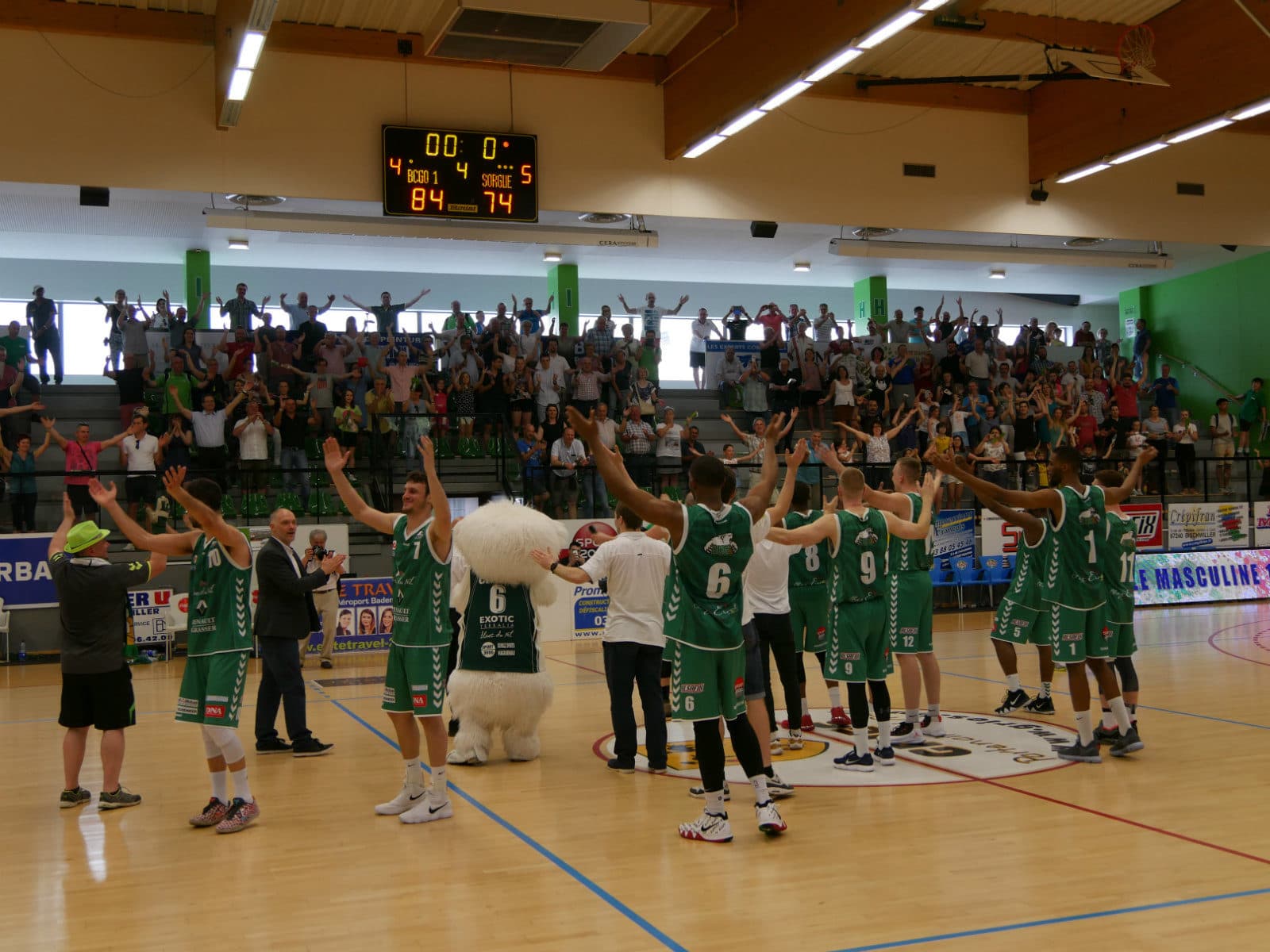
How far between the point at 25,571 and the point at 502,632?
8.86 metres

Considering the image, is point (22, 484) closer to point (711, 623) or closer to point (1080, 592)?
point (711, 623)

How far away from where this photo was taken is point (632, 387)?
1922cm

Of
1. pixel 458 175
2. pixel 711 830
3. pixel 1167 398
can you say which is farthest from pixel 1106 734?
pixel 1167 398

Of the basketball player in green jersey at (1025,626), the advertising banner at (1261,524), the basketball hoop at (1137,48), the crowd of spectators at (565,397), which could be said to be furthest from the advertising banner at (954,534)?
the basketball player in green jersey at (1025,626)

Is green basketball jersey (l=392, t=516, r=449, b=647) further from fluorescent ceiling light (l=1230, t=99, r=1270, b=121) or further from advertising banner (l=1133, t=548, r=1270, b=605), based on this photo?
advertising banner (l=1133, t=548, r=1270, b=605)

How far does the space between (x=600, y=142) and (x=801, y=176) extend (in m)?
3.12

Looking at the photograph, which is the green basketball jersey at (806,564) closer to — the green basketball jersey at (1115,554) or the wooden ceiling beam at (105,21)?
the green basketball jersey at (1115,554)

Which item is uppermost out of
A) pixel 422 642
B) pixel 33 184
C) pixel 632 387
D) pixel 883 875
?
pixel 33 184

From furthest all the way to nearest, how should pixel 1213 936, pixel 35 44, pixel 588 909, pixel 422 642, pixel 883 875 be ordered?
pixel 35 44
pixel 422 642
pixel 883 875
pixel 588 909
pixel 1213 936

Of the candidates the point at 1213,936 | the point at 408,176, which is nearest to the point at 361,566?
the point at 408,176

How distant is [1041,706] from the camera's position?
955 cm

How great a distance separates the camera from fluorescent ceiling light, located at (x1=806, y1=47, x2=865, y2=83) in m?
11.8

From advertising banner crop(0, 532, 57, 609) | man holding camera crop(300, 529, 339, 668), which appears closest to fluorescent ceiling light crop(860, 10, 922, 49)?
man holding camera crop(300, 529, 339, 668)

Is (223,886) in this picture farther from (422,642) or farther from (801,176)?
(801,176)
